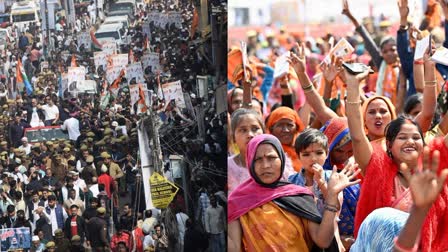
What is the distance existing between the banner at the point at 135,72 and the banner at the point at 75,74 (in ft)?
0.57

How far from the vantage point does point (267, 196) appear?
5.18 meters

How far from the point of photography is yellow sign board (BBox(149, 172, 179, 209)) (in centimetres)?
447

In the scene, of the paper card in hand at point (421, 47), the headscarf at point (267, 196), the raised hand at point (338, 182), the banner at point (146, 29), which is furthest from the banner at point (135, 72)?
the paper card in hand at point (421, 47)

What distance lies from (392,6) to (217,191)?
13329 millimetres

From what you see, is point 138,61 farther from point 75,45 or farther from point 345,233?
point 345,233

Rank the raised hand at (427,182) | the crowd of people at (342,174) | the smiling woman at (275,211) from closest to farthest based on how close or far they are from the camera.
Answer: the raised hand at (427,182) < the crowd of people at (342,174) < the smiling woman at (275,211)

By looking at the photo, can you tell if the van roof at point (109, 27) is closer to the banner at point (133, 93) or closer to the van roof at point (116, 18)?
Result: the van roof at point (116, 18)

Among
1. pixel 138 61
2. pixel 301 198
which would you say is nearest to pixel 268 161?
pixel 301 198

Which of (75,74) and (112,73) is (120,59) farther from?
(75,74)

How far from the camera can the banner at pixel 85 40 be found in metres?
4.39

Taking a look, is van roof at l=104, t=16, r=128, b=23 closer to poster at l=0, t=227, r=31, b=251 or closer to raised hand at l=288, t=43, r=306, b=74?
poster at l=0, t=227, r=31, b=251

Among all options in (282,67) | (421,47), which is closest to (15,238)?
(421,47)

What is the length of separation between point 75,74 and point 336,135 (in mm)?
2355

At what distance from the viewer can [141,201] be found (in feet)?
14.7
